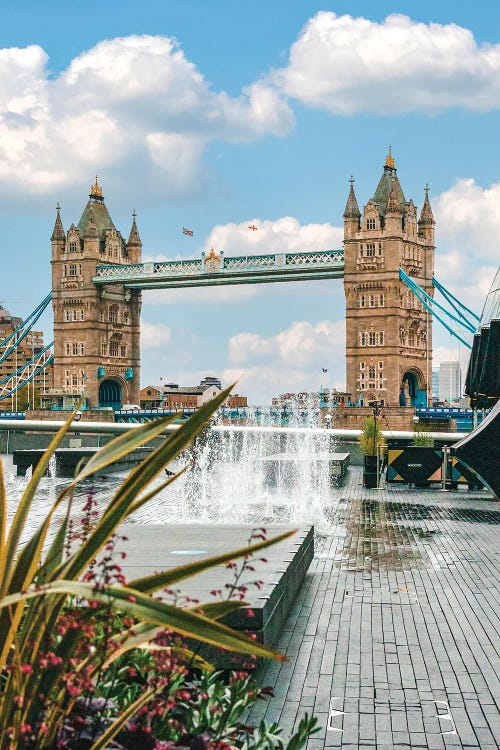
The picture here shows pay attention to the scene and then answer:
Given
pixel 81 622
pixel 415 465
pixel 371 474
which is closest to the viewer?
pixel 81 622

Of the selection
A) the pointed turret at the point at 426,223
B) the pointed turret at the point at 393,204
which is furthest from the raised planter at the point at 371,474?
the pointed turret at the point at 426,223

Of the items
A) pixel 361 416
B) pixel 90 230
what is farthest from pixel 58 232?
pixel 361 416

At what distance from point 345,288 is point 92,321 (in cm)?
2461

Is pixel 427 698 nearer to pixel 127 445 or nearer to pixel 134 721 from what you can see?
pixel 134 721

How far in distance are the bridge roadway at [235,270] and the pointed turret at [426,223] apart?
828 cm

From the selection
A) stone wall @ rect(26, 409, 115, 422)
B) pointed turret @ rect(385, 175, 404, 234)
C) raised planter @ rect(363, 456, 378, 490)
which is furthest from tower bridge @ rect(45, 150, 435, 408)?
raised planter @ rect(363, 456, 378, 490)

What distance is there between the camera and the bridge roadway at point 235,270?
73438mm

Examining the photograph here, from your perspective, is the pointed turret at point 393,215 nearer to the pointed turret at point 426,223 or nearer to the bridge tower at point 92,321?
the pointed turret at point 426,223

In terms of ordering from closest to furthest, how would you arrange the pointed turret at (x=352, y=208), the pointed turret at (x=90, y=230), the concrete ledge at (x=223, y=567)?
the concrete ledge at (x=223, y=567) → the pointed turret at (x=352, y=208) → the pointed turret at (x=90, y=230)

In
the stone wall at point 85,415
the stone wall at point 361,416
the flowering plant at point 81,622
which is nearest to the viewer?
the flowering plant at point 81,622

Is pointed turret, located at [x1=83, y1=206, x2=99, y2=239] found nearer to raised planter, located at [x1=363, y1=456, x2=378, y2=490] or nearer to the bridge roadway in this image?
the bridge roadway

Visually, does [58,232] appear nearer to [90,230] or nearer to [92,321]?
[90,230]

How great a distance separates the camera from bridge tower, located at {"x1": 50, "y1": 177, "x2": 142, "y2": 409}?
86.4m

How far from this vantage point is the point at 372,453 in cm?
1895
